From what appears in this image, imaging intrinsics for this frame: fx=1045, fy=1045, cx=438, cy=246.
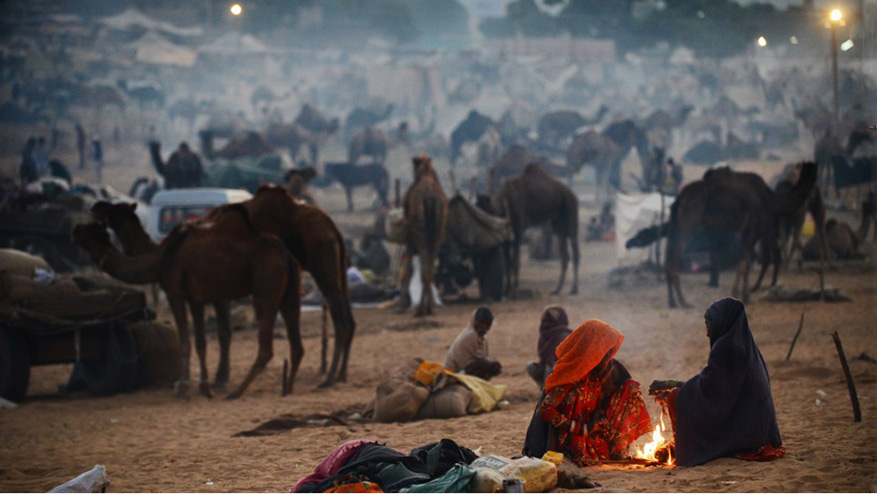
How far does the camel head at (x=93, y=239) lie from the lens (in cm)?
1073

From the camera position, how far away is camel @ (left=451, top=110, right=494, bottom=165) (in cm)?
4206

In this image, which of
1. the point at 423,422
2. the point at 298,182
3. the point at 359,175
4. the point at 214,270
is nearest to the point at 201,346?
the point at 214,270

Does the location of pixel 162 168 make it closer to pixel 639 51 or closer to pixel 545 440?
pixel 545 440

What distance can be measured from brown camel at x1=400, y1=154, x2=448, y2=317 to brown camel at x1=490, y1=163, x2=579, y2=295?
7.99 ft

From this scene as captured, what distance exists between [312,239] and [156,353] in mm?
2050

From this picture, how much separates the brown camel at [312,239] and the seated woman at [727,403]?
557 centimetres

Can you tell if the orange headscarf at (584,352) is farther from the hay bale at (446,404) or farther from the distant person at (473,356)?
the distant person at (473,356)

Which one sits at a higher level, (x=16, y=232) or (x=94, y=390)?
(x=16, y=232)

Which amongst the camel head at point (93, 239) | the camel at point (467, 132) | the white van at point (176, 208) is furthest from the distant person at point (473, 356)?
the camel at point (467, 132)

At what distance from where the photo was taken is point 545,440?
6.31m

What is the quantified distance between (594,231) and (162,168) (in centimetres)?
1054

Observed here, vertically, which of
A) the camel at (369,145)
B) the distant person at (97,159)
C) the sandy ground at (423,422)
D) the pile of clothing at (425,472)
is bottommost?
the sandy ground at (423,422)

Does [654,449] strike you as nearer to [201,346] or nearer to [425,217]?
[201,346]

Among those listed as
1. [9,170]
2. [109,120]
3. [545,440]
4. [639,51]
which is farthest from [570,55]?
[545,440]
